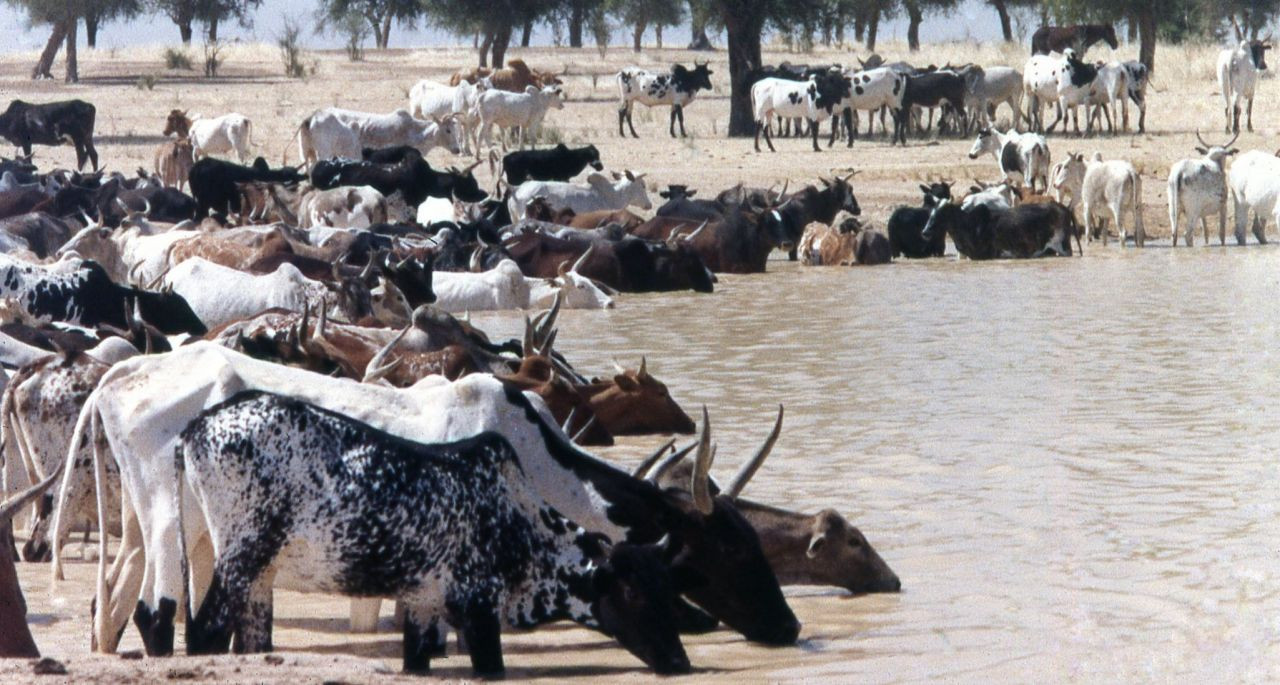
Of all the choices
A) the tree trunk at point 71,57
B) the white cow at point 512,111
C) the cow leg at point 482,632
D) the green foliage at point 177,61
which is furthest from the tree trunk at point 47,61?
the cow leg at point 482,632

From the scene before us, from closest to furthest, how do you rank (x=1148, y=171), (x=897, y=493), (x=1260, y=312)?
(x=897, y=493), (x=1260, y=312), (x=1148, y=171)

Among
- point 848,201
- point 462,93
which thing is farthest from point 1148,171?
point 462,93

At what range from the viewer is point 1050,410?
1111cm

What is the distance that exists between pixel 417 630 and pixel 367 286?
7.62 metres

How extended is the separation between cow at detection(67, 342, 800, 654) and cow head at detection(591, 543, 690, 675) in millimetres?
94

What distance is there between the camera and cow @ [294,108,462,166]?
29.0 m

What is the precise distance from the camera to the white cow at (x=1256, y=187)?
23547 millimetres

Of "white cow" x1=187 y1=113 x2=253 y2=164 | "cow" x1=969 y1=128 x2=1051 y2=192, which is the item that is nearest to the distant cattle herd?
"cow" x1=969 y1=128 x2=1051 y2=192

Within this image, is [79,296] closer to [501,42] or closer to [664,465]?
[664,465]

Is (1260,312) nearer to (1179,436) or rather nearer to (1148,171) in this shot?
(1179,436)

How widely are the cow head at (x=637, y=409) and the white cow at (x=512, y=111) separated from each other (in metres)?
23.5

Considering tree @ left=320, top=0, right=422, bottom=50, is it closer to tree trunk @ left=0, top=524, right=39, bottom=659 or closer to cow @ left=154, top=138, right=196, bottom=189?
cow @ left=154, top=138, right=196, bottom=189

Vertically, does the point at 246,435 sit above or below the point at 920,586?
above

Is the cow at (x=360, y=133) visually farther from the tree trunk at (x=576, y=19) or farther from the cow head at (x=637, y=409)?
the tree trunk at (x=576, y=19)
